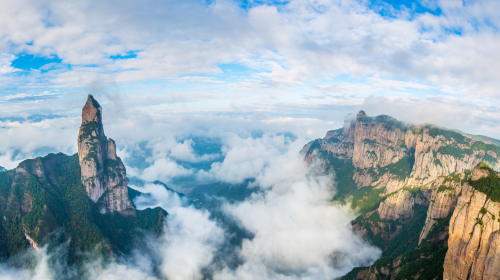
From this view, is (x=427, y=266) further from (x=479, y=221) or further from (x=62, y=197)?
(x=62, y=197)

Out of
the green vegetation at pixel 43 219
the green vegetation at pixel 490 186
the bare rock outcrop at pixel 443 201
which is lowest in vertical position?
the green vegetation at pixel 43 219

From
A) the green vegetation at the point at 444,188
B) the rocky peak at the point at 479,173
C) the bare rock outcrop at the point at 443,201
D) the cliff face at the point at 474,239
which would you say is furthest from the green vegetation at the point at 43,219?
the green vegetation at the point at 444,188

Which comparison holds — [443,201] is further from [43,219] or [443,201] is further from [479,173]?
[43,219]

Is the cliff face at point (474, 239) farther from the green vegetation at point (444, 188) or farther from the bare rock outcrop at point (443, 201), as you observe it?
the green vegetation at point (444, 188)

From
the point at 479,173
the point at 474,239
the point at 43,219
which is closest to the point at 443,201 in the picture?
the point at 479,173

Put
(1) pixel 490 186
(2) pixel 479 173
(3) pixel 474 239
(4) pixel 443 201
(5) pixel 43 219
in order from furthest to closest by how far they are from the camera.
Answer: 1. (5) pixel 43 219
2. (4) pixel 443 201
3. (2) pixel 479 173
4. (1) pixel 490 186
5. (3) pixel 474 239

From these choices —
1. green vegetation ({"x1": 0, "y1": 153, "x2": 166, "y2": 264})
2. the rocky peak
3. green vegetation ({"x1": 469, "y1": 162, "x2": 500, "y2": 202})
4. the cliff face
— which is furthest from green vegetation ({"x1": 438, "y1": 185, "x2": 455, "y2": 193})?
green vegetation ({"x1": 0, "y1": 153, "x2": 166, "y2": 264})
